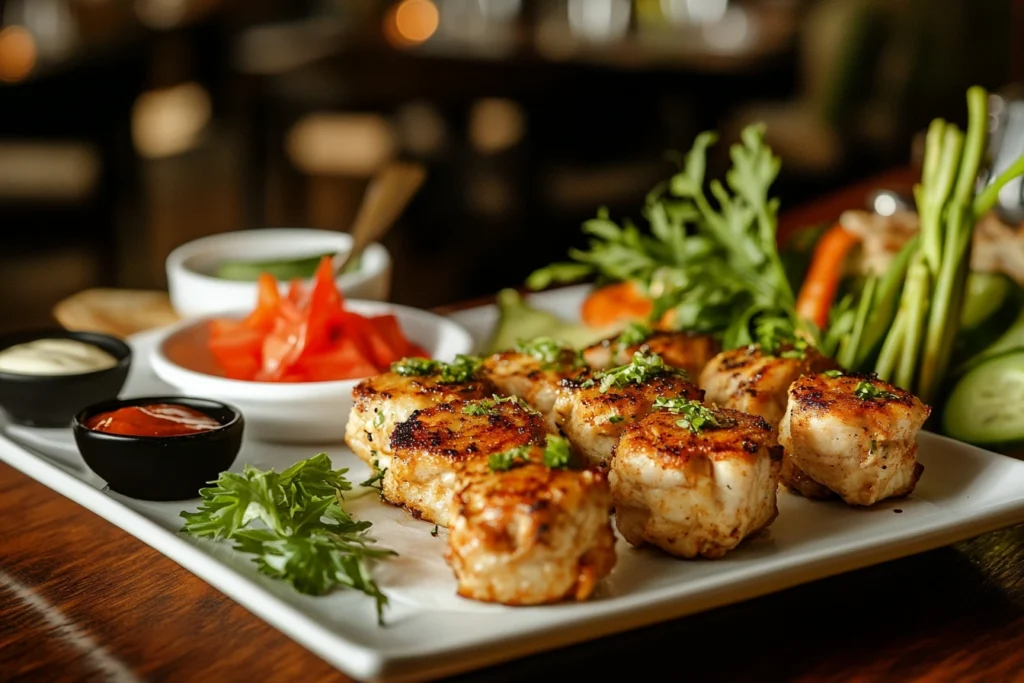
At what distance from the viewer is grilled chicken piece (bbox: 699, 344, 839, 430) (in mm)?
2523

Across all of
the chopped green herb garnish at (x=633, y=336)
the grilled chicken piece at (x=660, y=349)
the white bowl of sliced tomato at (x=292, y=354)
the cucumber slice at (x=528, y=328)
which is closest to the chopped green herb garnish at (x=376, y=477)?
the white bowl of sliced tomato at (x=292, y=354)

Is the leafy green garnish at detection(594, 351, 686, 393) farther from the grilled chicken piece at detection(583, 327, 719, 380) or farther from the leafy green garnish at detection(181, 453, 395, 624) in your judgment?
the leafy green garnish at detection(181, 453, 395, 624)

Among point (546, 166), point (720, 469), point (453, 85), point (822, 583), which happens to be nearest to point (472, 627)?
point (720, 469)

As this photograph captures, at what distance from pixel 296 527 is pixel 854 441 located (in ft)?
3.67

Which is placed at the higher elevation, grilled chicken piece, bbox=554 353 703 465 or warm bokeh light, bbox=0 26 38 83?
warm bokeh light, bbox=0 26 38 83

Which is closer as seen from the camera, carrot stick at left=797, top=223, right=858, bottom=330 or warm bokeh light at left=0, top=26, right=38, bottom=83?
carrot stick at left=797, top=223, right=858, bottom=330

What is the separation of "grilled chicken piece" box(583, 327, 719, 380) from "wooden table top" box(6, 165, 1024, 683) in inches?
33.6

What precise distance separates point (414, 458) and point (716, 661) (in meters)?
0.71

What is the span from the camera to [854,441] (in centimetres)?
220

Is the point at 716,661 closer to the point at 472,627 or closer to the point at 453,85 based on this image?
the point at 472,627

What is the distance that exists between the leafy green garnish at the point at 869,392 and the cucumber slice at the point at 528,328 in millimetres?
1388

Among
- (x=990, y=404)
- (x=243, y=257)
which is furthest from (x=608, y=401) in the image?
(x=243, y=257)

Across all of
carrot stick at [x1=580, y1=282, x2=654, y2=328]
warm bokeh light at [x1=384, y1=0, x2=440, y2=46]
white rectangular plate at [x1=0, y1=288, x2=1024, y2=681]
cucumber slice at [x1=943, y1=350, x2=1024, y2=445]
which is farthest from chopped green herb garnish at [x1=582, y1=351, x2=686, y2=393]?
warm bokeh light at [x1=384, y1=0, x2=440, y2=46]

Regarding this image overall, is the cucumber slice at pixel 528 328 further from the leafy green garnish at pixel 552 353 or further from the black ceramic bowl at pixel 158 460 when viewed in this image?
the black ceramic bowl at pixel 158 460
